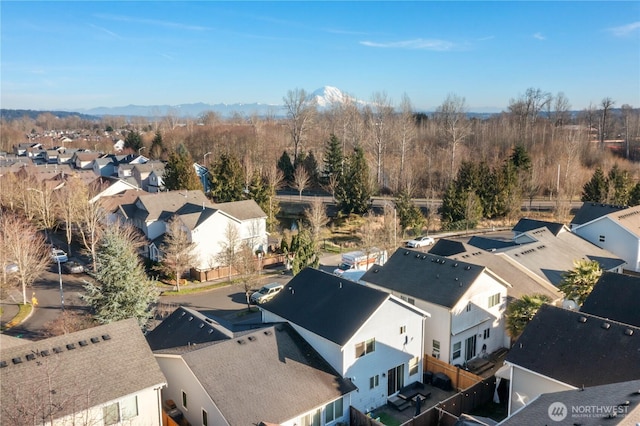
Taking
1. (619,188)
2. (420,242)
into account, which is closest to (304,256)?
(420,242)

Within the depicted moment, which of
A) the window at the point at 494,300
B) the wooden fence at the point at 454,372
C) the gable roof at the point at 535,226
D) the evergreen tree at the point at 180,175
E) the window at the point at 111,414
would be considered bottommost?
the wooden fence at the point at 454,372

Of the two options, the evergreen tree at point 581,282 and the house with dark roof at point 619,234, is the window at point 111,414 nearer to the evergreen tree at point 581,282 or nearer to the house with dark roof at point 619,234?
the evergreen tree at point 581,282

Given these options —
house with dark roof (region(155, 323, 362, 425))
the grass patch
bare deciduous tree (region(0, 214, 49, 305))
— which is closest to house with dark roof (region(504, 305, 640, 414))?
house with dark roof (region(155, 323, 362, 425))

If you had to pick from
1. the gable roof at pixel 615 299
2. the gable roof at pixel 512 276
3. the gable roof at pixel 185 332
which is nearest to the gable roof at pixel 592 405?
the gable roof at pixel 615 299

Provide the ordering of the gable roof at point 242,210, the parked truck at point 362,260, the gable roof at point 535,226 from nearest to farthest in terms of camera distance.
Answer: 1. the gable roof at point 535,226
2. the parked truck at point 362,260
3. the gable roof at point 242,210

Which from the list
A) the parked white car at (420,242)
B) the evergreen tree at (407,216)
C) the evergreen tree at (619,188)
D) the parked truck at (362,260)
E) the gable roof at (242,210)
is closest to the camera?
the parked truck at (362,260)

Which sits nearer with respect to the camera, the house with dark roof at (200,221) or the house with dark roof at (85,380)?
the house with dark roof at (85,380)
